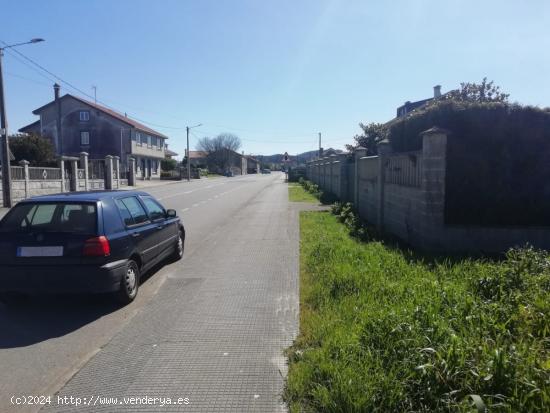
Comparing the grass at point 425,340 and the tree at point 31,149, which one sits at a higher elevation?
the tree at point 31,149

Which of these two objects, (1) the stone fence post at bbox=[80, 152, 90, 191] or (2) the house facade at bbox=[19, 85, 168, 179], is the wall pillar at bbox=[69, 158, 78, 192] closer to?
(1) the stone fence post at bbox=[80, 152, 90, 191]

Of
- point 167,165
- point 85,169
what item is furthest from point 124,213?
point 167,165

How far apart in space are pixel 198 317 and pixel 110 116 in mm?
51234

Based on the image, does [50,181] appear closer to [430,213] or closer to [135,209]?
[135,209]

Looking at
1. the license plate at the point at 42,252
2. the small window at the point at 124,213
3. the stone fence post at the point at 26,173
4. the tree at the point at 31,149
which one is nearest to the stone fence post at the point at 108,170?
the tree at the point at 31,149

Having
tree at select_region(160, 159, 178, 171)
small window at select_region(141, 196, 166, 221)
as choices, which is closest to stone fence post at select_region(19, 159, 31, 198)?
small window at select_region(141, 196, 166, 221)

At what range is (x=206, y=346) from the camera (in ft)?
14.2

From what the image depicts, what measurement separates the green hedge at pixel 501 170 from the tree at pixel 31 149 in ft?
102

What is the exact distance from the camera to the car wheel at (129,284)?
568 cm

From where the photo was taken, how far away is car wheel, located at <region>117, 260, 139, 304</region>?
18.6 ft

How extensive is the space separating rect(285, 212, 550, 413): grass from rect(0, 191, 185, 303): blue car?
7.61 ft

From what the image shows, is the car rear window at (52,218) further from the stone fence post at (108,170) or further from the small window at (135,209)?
the stone fence post at (108,170)

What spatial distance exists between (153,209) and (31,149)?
2899cm

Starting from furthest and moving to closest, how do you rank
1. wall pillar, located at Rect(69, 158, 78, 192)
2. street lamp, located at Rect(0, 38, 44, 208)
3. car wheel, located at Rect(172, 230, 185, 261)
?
wall pillar, located at Rect(69, 158, 78, 192) → street lamp, located at Rect(0, 38, 44, 208) → car wheel, located at Rect(172, 230, 185, 261)
